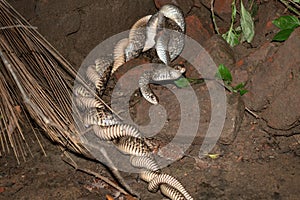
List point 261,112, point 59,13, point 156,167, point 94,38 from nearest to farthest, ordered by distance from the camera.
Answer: point 156,167
point 261,112
point 59,13
point 94,38

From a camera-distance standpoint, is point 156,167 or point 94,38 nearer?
point 156,167

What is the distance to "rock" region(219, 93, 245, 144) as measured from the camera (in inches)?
102

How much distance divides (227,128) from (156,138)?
17.8 inches

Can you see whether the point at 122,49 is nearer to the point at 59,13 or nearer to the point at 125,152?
the point at 59,13

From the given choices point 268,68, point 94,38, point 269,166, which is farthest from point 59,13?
point 269,166

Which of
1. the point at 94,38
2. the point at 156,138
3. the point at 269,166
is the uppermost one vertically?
the point at 94,38

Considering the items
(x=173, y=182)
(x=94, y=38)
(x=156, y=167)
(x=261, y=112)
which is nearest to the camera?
(x=173, y=182)

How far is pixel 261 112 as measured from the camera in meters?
2.71

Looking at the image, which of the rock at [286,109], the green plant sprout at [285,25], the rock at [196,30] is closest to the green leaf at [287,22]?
the green plant sprout at [285,25]

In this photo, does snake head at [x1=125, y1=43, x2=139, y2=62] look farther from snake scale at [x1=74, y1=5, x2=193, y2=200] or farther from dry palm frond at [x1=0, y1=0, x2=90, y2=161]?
dry palm frond at [x1=0, y1=0, x2=90, y2=161]

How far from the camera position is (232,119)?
8.52 ft

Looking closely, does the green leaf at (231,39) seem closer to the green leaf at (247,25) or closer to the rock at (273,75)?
the green leaf at (247,25)

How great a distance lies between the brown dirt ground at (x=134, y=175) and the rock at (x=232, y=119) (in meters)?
0.06

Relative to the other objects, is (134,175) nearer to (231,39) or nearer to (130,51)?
(130,51)
